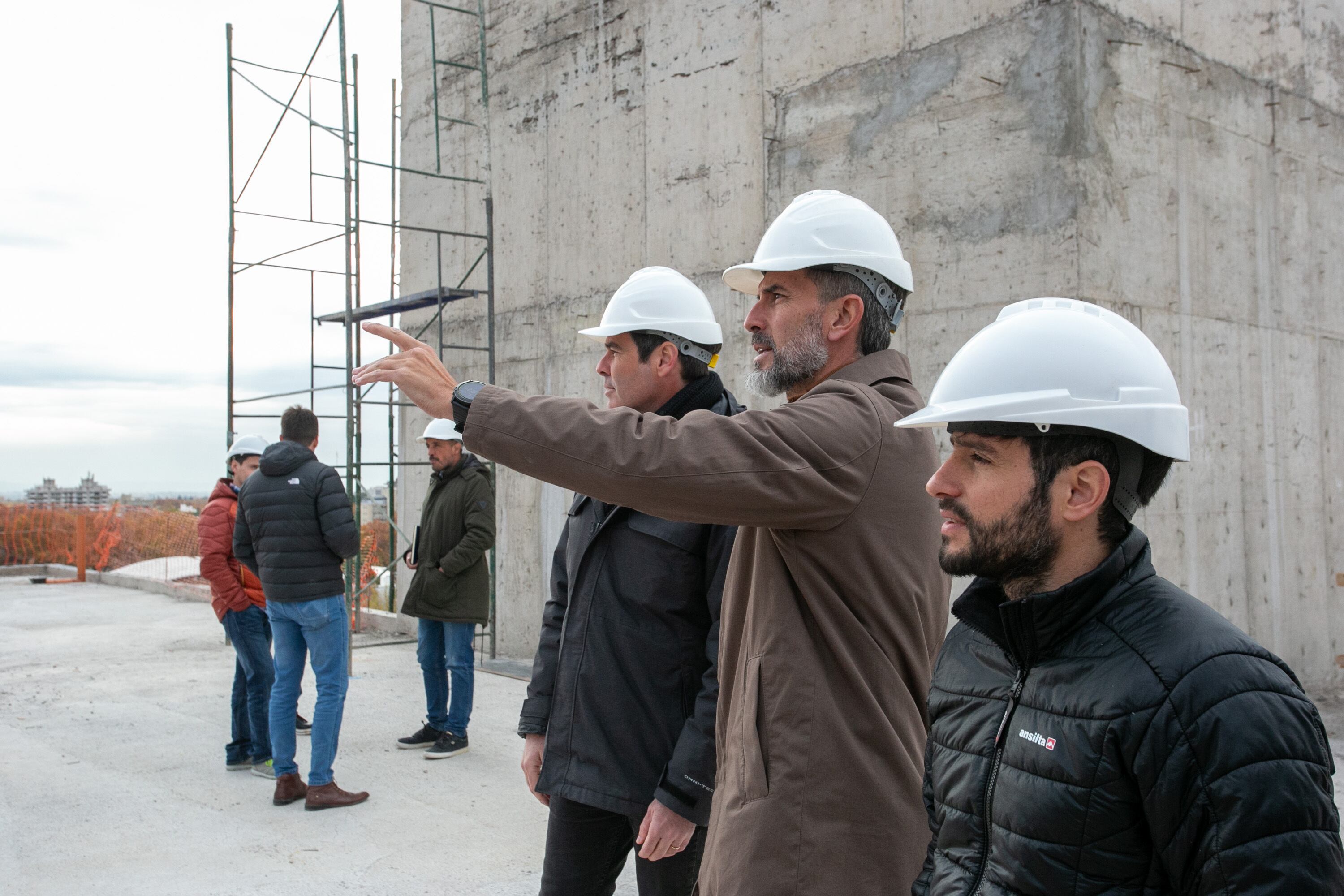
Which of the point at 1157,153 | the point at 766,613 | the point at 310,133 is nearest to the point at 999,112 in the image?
the point at 1157,153

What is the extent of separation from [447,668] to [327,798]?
1.28 meters

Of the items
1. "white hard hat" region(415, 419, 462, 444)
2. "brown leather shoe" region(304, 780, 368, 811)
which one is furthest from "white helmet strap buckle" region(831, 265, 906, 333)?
"white hard hat" region(415, 419, 462, 444)

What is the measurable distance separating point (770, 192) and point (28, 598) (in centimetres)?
1290

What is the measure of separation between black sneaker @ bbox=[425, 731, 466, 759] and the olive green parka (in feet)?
2.24

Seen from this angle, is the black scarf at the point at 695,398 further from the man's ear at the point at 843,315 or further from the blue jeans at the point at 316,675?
the blue jeans at the point at 316,675

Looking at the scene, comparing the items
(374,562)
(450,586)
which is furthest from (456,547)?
(374,562)

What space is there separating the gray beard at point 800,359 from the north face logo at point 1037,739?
941 mm

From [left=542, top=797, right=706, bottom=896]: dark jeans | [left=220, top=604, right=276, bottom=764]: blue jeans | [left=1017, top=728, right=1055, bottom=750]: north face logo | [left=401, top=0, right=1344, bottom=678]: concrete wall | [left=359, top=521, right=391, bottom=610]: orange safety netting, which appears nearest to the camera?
[left=1017, top=728, right=1055, bottom=750]: north face logo

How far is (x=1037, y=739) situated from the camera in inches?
49.5

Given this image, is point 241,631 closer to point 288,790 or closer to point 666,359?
point 288,790

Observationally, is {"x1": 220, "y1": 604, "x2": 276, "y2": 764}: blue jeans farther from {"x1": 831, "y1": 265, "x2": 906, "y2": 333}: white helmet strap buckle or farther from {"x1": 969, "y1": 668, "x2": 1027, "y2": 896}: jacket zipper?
{"x1": 969, "y1": 668, "x2": 1027, "y2": 896}: jacket zipper

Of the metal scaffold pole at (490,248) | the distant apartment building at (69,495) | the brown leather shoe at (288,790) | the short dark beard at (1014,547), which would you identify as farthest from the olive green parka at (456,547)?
the distant apartment building at (69,495)

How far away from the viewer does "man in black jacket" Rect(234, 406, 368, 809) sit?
5250 mm

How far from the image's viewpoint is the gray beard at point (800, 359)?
2092mm
